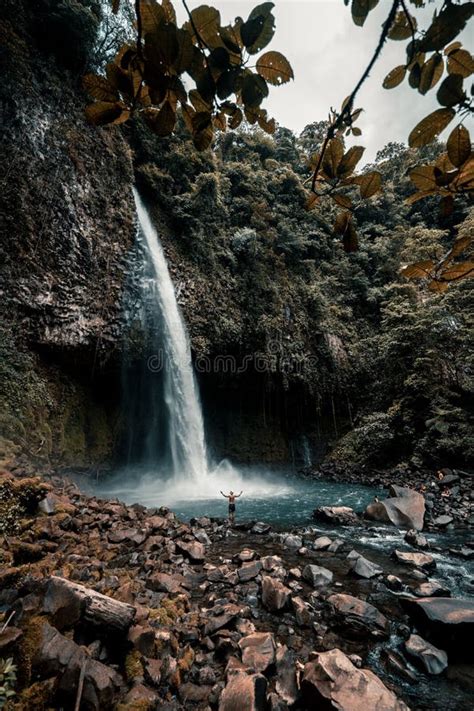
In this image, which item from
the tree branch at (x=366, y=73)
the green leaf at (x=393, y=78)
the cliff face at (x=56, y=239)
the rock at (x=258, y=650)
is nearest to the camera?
the tree branch at (x=366, y=73)

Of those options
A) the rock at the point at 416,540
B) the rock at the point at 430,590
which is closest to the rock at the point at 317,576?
the rock at the point at 430,590

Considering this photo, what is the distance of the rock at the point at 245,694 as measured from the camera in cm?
190

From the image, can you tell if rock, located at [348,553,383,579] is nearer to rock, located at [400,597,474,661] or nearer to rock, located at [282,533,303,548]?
rock, located at [400,597,474,661]

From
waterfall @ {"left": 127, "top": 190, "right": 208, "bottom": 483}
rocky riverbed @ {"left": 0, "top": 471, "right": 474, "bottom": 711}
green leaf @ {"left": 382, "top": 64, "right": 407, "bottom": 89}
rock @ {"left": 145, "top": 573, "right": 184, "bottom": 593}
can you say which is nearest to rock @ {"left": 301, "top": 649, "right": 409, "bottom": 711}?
rocky riverbed @ {"left": 0, "top": 471, "right": 474, "bottom": 711}

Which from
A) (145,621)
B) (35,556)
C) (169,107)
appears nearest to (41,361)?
(35,556)

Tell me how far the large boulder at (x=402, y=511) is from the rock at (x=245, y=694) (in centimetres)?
561

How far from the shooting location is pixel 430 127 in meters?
0.80

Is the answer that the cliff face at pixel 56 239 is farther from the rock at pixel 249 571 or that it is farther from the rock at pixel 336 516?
the rock at pixel 336 516

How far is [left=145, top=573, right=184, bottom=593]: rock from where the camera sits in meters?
3.32

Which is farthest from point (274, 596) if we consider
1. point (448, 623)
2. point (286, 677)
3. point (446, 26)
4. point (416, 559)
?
point (446, 26)

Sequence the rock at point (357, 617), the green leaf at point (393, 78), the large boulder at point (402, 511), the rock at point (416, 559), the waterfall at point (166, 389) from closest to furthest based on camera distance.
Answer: the green leaf at point (393, 78)
the rock at point (357, 617)
the rock at point (416, 559)
the large boulder at point (402, 511)
the waterfall at point (166, 389)

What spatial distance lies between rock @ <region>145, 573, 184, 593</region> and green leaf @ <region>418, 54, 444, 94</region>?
415cm

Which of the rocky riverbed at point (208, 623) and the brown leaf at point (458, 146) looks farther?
the rocky riverbed at point (208, 623)

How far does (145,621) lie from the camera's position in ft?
8.28
